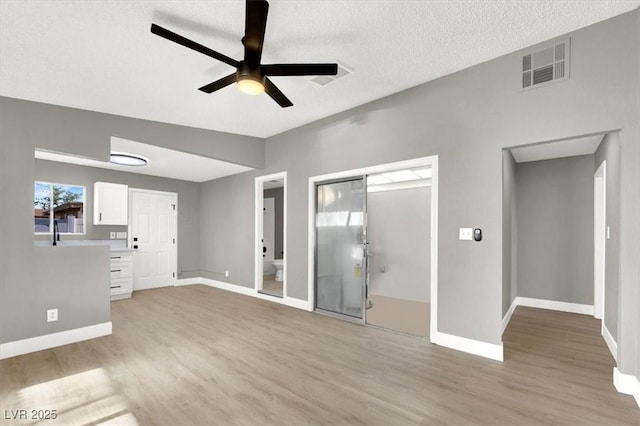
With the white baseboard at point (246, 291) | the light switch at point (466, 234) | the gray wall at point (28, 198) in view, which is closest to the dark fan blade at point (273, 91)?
the light switch at point (466, 234)

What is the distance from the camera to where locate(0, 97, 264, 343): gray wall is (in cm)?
315

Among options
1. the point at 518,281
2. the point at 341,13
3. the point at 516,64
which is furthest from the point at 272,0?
the point at 518,281

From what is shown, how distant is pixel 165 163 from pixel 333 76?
3.91 m

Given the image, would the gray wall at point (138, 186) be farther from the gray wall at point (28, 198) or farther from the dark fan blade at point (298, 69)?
the dark fan blade at point (298, 69)

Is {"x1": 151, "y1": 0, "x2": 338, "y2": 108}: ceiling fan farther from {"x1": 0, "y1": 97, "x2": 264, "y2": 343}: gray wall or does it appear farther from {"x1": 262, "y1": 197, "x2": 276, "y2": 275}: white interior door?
{"x1": 262, "y1": 197, "x2": 276, "y2": 275}: white interior door

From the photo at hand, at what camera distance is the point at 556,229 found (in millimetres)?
5074

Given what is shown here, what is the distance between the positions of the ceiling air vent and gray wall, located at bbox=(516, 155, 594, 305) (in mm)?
3028

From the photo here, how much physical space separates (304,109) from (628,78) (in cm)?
332

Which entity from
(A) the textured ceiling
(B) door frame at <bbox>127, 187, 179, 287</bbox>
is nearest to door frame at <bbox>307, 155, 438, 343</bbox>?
(A) the textured ceiling

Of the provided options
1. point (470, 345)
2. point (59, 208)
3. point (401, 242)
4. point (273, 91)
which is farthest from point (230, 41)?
point (59, 208)

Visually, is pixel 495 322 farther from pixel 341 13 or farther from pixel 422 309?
pixel 341 13

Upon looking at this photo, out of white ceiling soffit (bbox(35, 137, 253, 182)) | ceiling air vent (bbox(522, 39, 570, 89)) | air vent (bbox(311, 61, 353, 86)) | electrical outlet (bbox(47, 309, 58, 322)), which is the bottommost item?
electrical outlet (bbox(47, 309, 58, 322))

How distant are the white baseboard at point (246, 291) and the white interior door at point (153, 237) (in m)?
0.47

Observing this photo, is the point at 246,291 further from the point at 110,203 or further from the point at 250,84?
the point at 250,84
